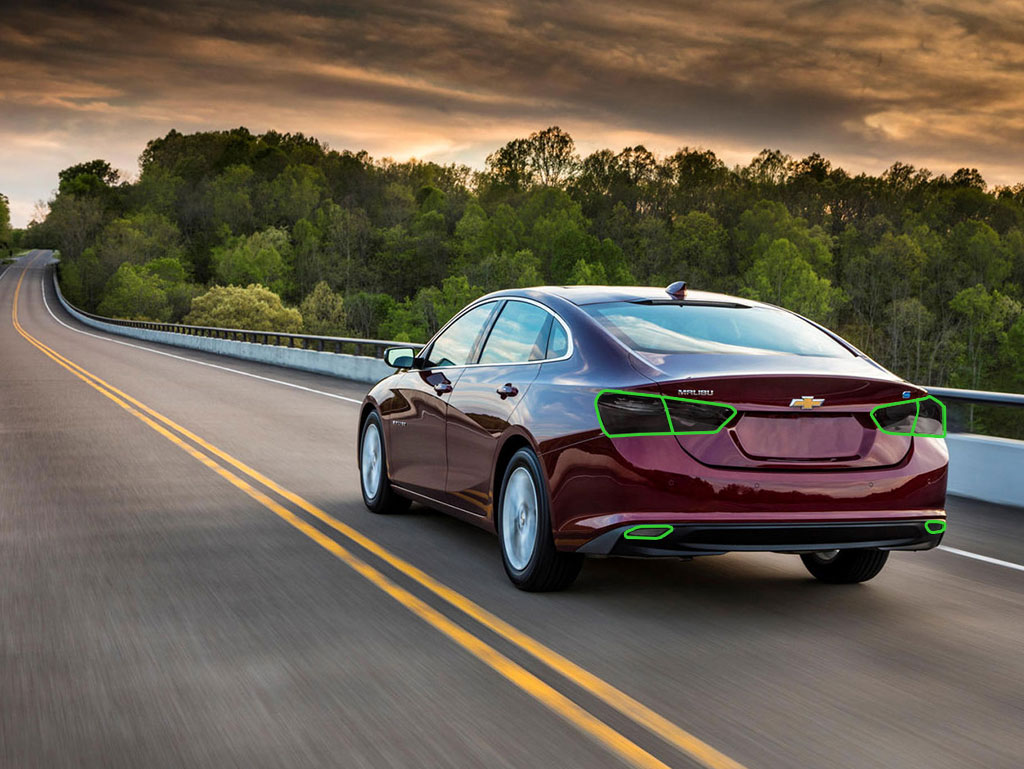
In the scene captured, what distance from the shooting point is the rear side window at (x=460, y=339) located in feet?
26.6

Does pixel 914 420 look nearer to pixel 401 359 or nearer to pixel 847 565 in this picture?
pixel 847 565

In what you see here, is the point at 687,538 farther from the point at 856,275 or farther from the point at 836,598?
the point at 856,275

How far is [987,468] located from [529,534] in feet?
19.3

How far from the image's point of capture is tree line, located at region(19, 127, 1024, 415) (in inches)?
4250

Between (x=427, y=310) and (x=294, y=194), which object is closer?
(x=427, y=310)

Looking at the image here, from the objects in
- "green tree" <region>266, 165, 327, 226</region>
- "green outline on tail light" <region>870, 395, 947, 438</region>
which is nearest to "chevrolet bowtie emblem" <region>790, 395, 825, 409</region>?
"green outline on tail light" <region>870, 395, 947, 438</region>

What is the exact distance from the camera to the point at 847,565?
7.09 m

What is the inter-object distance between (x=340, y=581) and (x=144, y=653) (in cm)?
166

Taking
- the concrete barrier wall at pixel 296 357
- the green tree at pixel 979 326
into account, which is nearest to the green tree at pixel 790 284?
the green tree at pixel 979 326

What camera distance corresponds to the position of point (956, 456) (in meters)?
11.2

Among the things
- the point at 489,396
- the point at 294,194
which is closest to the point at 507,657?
the point at 489,396

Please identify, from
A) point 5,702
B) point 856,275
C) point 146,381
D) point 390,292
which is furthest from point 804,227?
point 5,702

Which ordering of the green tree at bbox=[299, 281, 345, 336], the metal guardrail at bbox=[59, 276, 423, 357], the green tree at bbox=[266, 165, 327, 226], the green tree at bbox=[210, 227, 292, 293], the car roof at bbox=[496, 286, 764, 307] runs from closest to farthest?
the car roof at bbox=[496, 286, 764, 307]
the metal guardrail at bbox=[59, 276, 423, 357]
the green tree at bbox=[299, 281, 345, 336]
the green tree at bbox=[210, 227, 292, 293]
the green tree at bbox=[266, 165, 327, 226]

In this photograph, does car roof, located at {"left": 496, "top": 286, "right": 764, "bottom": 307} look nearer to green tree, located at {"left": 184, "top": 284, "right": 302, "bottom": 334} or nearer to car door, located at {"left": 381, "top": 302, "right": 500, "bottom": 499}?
car door, located at {"left": 381, "top": 302, "right": 500, "bottom": 499}
